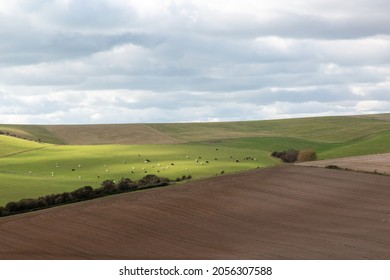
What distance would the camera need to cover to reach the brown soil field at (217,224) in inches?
1134

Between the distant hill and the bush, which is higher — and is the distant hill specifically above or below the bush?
above

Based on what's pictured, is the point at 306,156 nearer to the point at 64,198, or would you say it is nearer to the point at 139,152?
the point at 139,152

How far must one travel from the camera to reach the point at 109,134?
143 meters

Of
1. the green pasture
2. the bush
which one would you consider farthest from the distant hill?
the bush

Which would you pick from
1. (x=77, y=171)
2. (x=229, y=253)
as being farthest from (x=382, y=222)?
(x=77, y=171)

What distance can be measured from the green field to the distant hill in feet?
0.70

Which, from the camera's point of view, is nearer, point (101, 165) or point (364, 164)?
point (364, 164)

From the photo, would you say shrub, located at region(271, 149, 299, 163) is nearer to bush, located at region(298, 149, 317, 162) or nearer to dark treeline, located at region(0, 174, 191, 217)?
bush, located at region(298, 149, 317, 162)

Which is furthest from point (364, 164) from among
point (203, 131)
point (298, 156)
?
point (203, 131)

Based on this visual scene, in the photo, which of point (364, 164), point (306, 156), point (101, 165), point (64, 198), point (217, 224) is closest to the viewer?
point (217, 224)

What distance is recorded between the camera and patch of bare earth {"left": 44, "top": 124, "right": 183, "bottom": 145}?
130125 mm

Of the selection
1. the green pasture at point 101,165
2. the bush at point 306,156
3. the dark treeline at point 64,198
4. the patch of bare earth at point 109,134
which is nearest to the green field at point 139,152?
the green pasture at point 101,165

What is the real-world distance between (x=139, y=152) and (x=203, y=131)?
67.1m

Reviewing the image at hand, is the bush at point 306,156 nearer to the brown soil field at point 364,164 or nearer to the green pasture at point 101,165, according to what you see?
the green pasture at point 101,165
